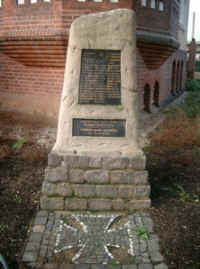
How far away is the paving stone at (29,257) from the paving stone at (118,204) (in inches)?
50.8

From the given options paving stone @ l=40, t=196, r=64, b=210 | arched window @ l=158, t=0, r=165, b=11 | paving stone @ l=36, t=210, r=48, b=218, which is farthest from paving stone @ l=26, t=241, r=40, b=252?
arched window @ l=158, t=0, r=165, b=11

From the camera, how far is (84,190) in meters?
4.16

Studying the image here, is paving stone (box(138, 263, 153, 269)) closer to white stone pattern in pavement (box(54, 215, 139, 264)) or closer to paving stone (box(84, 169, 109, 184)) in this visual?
white stone pattern in pavement (box(54, 215, 139, 264))

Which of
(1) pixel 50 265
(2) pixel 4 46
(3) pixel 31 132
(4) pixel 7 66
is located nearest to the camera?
(1) pixel 50 265

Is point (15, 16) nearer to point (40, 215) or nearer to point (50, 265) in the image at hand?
point (40, 215)

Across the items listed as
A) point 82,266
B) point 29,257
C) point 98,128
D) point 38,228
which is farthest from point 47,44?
point 82,266

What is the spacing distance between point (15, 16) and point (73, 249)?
647 centimetres

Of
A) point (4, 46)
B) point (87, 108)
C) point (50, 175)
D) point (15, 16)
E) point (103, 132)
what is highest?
point (15, 16)

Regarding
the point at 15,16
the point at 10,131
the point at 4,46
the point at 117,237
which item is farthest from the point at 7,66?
the point at 117,237

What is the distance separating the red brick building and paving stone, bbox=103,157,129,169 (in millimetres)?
4233

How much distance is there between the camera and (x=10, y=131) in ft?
25.9

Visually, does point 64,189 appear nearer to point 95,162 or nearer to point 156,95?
point 95,162

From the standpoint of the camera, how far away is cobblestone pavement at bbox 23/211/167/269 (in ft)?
10.5

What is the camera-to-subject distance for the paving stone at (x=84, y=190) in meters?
4.16
